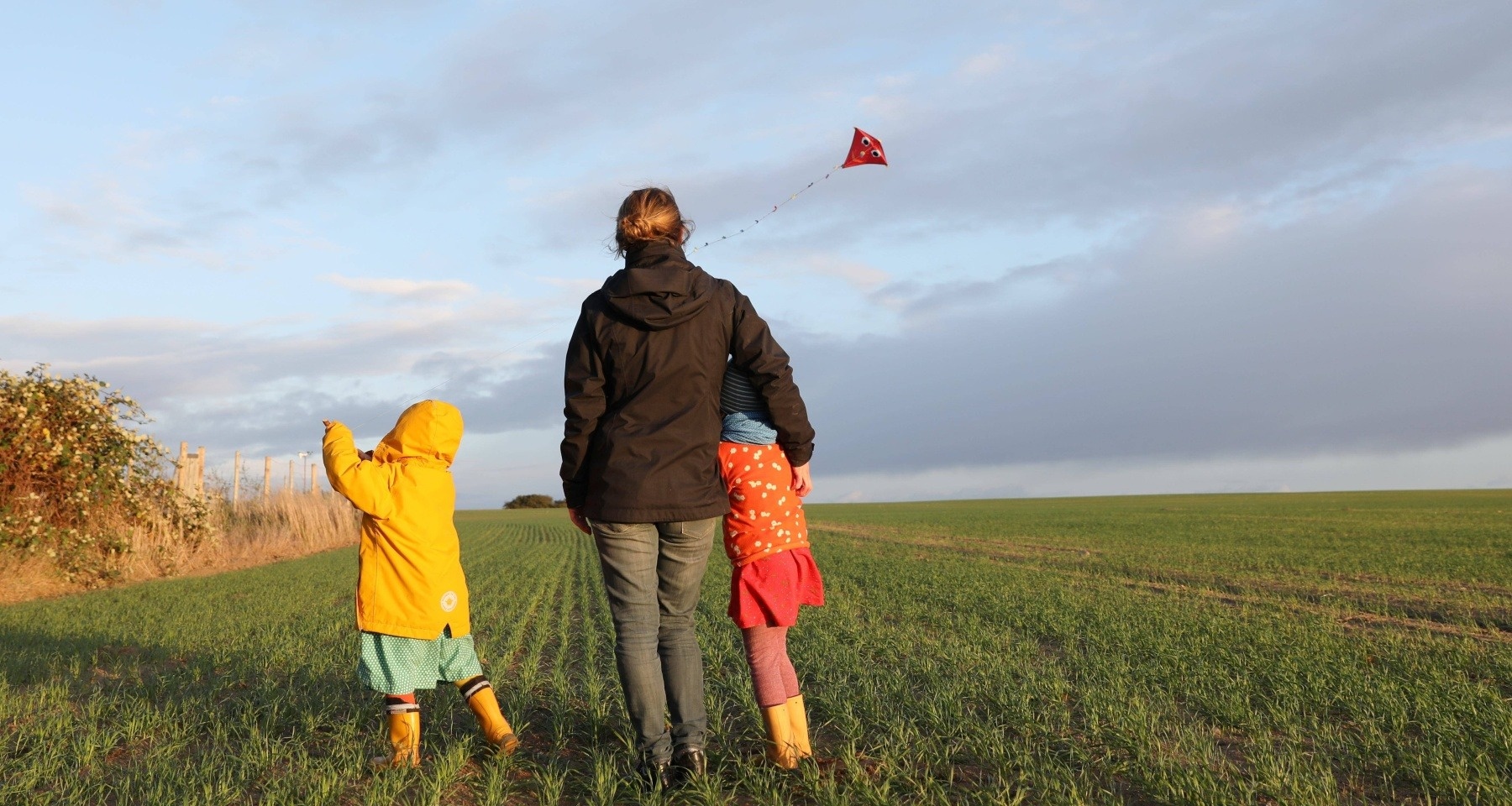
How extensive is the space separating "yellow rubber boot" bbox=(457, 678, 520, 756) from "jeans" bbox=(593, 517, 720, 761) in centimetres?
88

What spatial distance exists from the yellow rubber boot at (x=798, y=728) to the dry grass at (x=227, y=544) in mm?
14487

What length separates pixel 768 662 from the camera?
3576 mm

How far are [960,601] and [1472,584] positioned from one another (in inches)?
329

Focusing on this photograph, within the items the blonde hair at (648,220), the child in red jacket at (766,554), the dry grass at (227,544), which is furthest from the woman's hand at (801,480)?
the dry grass at (227,544)

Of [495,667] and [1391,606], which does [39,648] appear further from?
[1391,606]

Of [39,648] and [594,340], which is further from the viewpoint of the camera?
[39,648]

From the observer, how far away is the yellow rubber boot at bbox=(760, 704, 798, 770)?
3609mm

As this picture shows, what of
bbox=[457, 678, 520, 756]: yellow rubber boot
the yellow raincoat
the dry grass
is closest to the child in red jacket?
bbox=[457, 678, 520, 756]: yellow rubber boot

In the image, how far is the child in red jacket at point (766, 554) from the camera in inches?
Answer: 142

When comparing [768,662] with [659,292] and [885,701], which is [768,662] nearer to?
[659,292]

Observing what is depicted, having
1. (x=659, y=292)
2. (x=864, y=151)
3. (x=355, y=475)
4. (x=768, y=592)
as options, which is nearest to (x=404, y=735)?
(x=355, y=475)

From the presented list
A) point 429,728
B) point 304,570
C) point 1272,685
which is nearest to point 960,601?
point 1272,685

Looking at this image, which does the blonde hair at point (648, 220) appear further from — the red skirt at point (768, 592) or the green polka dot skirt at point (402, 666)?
the green polka dot skirt at point (402, 666)

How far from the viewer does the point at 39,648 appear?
26.4 ft
